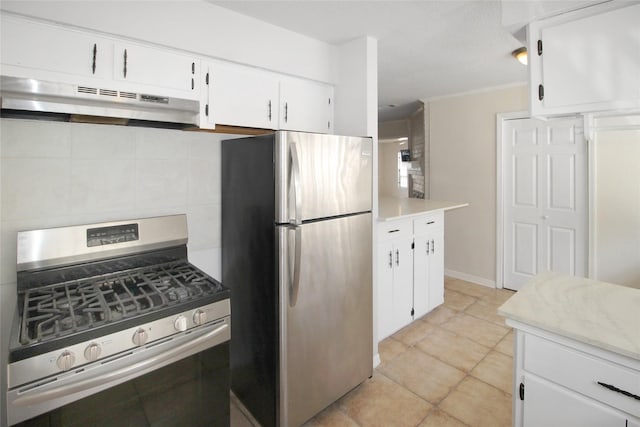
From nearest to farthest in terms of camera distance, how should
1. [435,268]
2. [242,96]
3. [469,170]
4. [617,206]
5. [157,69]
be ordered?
1. [157,69]
2. [242,96]
3. [617,206]
4. [435,268]
5. [469,170]

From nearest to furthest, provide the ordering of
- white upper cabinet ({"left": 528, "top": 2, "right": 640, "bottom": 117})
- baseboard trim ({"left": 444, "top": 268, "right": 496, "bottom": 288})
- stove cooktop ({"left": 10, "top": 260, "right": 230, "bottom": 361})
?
stove cooktop ({"left": 10, "top": 260, "right": 230, "bottom": 361}), white upper cabinet ({"left": 528, "top": 2, "right": 640, "bottom": 117}), baseboard trim ({"left": 444, "top": 268, "right": 496, "bottom": 288})

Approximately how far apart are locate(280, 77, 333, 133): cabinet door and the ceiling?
1.05 feet

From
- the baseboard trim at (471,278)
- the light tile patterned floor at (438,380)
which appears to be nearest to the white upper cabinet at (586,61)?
the light tile patterned floor at (438,380)

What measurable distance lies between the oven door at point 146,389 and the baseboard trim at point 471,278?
3581 millimetres

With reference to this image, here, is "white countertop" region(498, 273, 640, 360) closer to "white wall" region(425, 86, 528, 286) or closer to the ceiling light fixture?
the ceiling light fixture

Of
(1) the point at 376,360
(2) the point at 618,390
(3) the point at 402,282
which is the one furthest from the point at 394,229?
(2) the point at 618,390

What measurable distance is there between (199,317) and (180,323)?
0.27 ft

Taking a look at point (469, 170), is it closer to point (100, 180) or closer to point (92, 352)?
point (100, 180)

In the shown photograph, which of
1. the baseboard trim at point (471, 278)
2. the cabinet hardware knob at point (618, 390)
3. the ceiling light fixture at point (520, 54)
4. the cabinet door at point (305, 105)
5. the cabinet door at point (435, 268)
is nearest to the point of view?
the cabinet hardware knob at point (618, 390)

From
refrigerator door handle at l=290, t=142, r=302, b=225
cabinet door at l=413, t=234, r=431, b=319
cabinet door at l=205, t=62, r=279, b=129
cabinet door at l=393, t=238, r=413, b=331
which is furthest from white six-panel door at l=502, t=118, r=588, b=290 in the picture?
refrigerator door handle at l=290, t=142, r=302, b=225

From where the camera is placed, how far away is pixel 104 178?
5.92ft

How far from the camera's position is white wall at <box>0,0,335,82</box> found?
1425 mm

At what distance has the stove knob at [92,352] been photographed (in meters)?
1.17

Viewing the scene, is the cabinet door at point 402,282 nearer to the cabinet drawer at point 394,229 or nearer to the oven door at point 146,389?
the cabinet drawer at point 394,229
